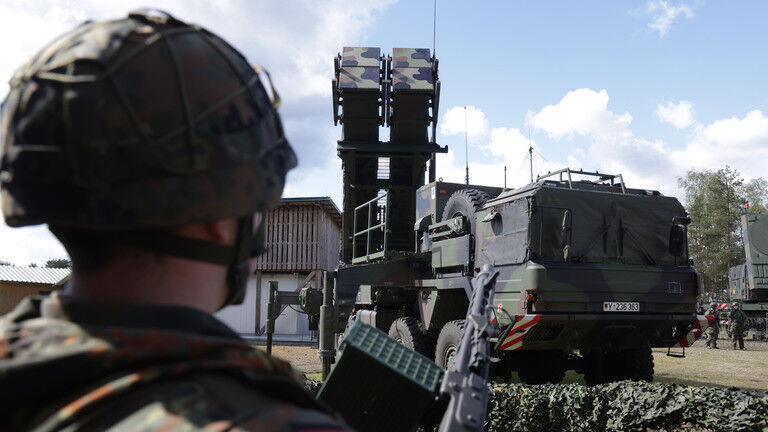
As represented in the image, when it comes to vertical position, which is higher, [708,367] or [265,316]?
[265,316]

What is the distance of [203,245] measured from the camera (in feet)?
3.55

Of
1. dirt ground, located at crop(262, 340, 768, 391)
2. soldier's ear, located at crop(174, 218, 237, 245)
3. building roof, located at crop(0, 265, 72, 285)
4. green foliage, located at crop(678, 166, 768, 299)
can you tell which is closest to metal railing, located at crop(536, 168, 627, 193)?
dirt ground, located at crop(262, 340, 768, 391)

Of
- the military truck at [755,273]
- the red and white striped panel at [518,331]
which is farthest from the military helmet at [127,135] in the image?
the military truck at [755,273]

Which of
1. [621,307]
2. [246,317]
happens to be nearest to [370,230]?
[621,307]

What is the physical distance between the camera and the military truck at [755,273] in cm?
2006

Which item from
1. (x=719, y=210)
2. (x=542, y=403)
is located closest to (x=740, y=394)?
(x=542, y=403)

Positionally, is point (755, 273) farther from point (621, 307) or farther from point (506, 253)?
point (506, 253)

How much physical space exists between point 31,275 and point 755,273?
1112 inches

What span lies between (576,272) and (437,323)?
8.00 ft

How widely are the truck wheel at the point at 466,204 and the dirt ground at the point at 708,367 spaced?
4230 millimetres

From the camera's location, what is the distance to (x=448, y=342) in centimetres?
816

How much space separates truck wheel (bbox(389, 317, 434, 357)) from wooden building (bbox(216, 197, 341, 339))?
14.7 meters

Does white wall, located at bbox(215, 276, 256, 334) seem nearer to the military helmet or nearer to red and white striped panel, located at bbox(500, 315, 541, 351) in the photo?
red and white striped panel, located at bbox(500, 315, 541, 351)

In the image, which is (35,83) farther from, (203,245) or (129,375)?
(129,375)
